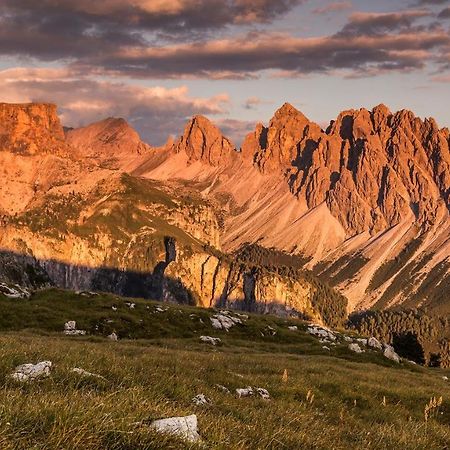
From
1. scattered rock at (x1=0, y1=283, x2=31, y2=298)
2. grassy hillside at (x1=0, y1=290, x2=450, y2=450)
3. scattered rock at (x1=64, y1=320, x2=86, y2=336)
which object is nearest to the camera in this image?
grassy hillside at (x1=0, y1=290, x2=450, y2=450)

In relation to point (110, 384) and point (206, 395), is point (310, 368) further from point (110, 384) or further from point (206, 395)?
point (110, 384)

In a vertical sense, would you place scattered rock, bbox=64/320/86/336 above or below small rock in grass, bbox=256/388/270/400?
below

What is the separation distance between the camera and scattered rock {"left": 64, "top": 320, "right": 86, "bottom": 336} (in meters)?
60.4

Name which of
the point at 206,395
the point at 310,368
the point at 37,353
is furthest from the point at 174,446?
the point at 310,368

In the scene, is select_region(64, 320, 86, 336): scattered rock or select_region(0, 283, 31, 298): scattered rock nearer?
select_region(64, 320, 86, 336): scattered rock

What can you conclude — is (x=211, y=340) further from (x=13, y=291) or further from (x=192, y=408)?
(x=192, y=408)

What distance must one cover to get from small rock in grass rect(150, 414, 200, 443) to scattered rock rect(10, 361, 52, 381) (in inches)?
196

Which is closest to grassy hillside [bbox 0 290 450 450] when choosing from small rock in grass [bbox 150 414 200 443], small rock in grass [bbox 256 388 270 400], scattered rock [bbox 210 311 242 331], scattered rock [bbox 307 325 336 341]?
small rock in grass [bbox 150 414 200 443]

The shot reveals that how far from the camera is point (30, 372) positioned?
1252 cm

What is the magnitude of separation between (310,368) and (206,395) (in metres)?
21.3

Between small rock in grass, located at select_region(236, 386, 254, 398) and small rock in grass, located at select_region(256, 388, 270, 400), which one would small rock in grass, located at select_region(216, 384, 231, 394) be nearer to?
small rock in grass, located at select_region(236, 386, 254, 398)

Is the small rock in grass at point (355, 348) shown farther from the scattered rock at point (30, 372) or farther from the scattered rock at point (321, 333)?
the scattered rock at point (30, 372)

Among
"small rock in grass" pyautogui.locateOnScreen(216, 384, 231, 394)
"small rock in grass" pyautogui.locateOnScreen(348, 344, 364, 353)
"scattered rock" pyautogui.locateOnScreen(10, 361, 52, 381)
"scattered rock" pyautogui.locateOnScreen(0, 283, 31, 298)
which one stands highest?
"scattered rock" pyautogui.locateOnScreen(10, 361, 52, 381)

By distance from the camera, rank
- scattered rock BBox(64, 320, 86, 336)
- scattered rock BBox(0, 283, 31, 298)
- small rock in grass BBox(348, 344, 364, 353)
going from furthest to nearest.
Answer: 1. scattered rock BBox(0, 283, 31, 298)
2. small rock in grass BBox(348, 344, 364, 353)
3. scattered rock BBox(64, 320, 86, 336)
